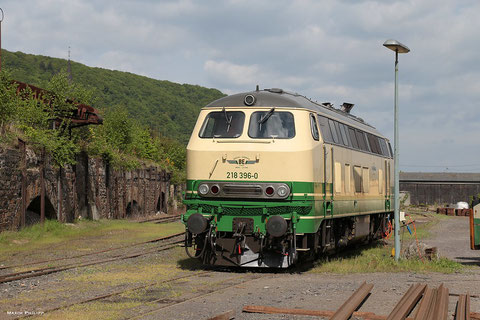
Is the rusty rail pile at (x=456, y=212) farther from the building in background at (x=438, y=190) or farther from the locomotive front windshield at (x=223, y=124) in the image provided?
the locomotive front windshield at (x=223, y=124)

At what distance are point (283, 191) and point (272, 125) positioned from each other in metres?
1.54

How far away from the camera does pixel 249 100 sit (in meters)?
13.8

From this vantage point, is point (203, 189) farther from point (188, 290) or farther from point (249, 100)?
point (188, 290)

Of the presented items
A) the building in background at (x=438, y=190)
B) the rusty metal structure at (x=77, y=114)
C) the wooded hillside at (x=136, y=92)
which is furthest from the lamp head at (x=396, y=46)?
the wooded hillside at (x=136, y=92)

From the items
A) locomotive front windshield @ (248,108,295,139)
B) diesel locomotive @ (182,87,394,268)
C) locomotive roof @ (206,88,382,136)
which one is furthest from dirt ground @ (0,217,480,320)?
locomotive roof @ (206,88,382,136)

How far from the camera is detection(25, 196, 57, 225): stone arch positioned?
77.3 feet

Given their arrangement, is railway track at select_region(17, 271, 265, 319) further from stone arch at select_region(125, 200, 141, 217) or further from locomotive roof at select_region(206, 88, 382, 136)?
stone arch at select_region(125, 200, 141, 217)

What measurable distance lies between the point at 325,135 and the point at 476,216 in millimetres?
4654

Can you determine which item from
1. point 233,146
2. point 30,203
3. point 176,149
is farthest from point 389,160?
point 176,149

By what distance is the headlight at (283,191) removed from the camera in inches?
508

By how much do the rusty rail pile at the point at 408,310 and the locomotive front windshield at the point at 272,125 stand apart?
14.9 feet

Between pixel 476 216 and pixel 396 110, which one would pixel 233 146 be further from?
pixel 476 216

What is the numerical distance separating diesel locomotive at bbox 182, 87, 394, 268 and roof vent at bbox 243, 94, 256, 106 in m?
0.03

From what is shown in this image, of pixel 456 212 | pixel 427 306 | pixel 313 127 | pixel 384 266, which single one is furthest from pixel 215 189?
pixel 456 212
